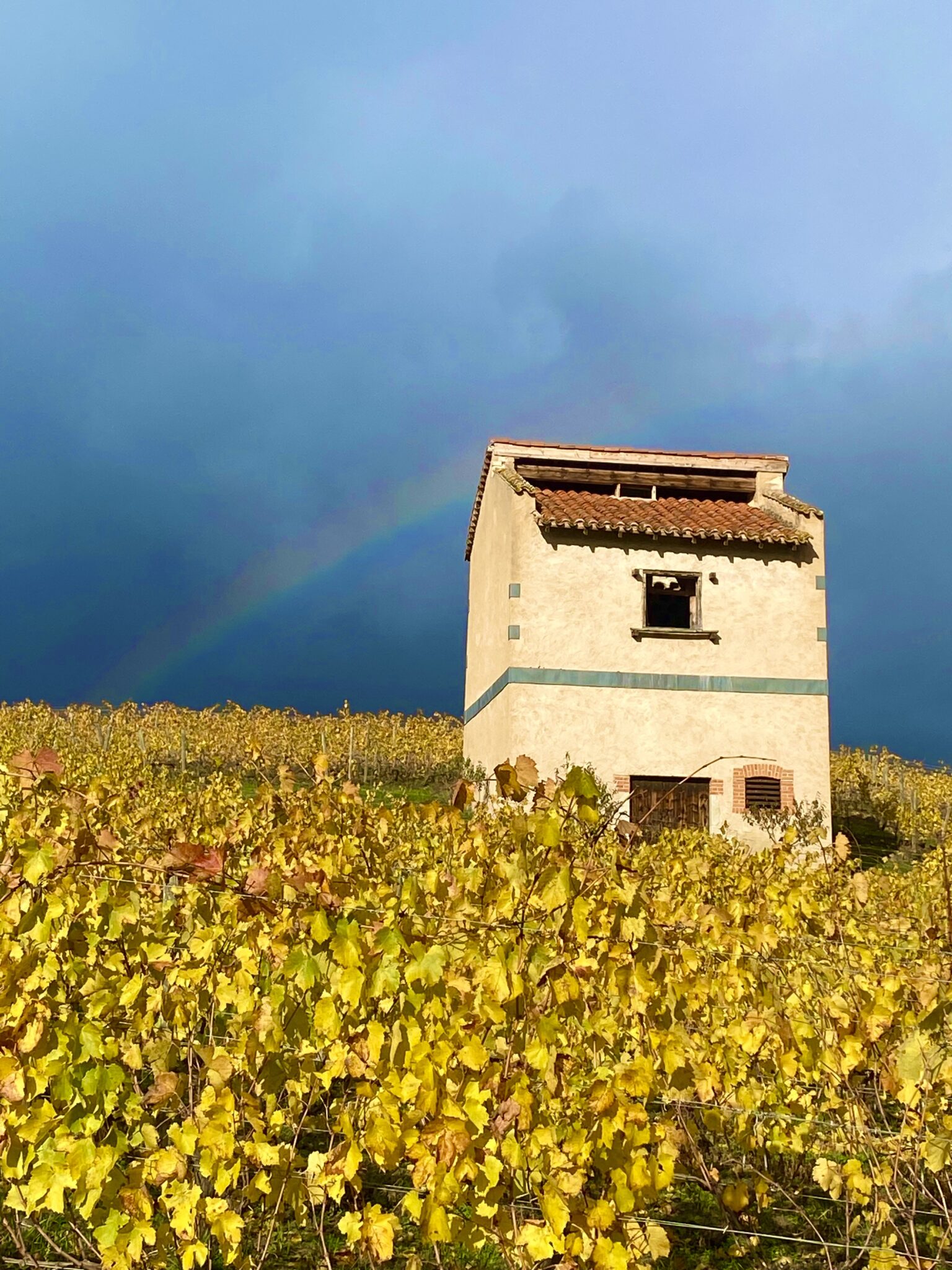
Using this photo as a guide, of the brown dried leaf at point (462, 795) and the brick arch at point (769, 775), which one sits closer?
the brown dried leaf at point (462, 795)

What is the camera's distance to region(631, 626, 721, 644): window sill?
1716cm

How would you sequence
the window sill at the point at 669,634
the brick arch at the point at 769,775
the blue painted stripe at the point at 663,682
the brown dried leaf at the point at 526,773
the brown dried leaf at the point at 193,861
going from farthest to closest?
the window sill at the point at 669,634
the blue painted stripe at the point at 663,682
the brick arch at the point at 769,775
the brown dried leaf at the point at 193,861
the brown dried leaf at the point at 526,773

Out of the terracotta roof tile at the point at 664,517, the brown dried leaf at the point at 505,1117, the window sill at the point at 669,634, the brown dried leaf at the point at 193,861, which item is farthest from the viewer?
the terracotta roof tile at the point at 664,517

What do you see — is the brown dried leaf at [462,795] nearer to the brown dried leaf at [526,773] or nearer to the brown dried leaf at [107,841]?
the brown dried leaf at [526,773]

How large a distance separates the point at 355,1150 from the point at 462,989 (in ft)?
1.81

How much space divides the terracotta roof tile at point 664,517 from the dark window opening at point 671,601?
3.04 ft

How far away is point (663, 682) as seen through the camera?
17109mm

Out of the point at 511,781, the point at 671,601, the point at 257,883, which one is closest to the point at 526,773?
the point at 511,781

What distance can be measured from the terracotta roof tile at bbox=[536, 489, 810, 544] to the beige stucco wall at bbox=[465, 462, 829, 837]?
0.33 meters

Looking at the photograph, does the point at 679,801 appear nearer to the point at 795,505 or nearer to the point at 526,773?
the point at 795,505

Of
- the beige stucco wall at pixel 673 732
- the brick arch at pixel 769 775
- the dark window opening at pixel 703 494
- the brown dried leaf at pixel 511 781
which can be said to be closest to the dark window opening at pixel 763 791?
the brick arch at pixel 769 775

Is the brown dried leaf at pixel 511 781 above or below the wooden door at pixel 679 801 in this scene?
below

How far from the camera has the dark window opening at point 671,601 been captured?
58.1 feet

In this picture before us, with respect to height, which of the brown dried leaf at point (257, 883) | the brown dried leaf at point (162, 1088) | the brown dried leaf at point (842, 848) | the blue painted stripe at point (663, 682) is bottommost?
the brown dried leaf at point (162, 1088)
